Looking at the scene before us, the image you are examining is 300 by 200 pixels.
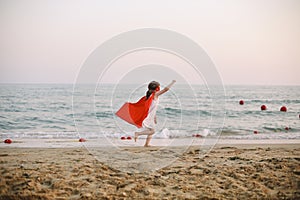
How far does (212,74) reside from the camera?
556 centimetres

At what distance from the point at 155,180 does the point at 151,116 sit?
2.55 metres

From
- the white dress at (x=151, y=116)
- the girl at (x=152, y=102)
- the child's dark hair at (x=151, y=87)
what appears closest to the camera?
the child's dark hair at (x=151, y=87)

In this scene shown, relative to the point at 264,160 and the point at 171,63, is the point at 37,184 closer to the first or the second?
the point at 171,63

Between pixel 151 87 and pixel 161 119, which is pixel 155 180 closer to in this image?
pixel 151 87

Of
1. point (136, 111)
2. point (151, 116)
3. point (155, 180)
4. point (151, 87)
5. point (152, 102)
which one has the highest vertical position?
point (151, 87)

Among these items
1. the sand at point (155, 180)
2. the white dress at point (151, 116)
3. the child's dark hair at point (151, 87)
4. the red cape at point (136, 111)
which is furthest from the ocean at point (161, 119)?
the sand at point (155, 180)

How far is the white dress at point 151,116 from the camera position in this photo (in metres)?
7.10

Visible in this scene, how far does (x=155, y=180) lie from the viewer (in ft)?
15.7

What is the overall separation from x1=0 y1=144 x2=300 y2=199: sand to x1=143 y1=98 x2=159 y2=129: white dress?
148 centimetres

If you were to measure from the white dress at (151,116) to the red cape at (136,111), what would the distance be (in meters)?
0.08

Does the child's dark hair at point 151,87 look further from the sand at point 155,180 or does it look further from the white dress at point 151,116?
the sand at point 155,180

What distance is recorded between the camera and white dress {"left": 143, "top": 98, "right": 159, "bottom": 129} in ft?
23.3

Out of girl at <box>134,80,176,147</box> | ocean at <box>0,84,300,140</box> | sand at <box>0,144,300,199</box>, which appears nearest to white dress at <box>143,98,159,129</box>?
girl at <box>134,80,176,147</box>

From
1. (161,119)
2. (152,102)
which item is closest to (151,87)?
(152,102)
